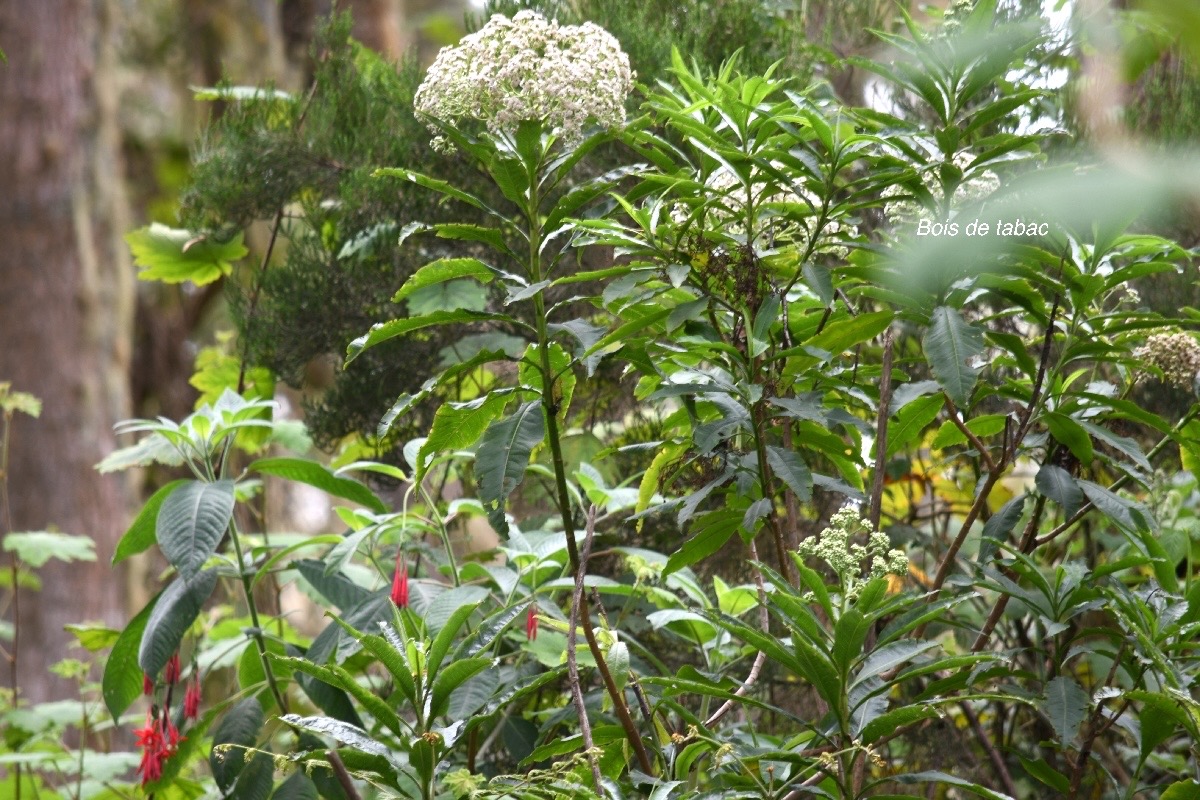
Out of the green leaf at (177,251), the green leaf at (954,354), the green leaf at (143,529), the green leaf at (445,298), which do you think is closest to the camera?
the green leaf at (954,354)

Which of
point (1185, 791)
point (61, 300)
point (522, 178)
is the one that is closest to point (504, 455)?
point (522, 178)

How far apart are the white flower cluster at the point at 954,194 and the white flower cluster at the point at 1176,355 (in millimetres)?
319

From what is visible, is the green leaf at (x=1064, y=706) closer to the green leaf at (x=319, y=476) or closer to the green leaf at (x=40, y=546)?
the green leaf at (x=319, y=476)

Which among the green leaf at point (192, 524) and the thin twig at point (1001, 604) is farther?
the green leaf at point (192, 524)

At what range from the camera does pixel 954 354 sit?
1457 mm

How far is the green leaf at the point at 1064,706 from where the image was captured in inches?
59.8

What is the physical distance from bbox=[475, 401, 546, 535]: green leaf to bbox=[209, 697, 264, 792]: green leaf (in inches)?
31.1

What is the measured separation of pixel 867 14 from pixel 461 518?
1780 millimetres

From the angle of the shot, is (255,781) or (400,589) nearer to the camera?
(400,589)

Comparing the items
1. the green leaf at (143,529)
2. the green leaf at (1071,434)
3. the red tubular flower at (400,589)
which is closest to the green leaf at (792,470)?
the green leaf at (1071,434)

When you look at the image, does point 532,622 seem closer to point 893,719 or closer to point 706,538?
point 706,538

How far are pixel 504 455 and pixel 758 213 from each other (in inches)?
20.0

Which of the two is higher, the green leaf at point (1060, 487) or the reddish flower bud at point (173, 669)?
the green leaf at point (1060, 487)

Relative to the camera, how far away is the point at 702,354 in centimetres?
160
